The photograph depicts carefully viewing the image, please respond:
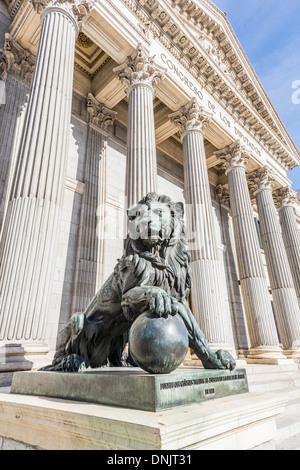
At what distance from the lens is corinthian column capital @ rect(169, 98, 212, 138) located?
37.9ft

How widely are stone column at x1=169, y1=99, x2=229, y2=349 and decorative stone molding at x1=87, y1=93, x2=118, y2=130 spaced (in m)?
2.68

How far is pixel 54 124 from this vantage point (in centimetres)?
654

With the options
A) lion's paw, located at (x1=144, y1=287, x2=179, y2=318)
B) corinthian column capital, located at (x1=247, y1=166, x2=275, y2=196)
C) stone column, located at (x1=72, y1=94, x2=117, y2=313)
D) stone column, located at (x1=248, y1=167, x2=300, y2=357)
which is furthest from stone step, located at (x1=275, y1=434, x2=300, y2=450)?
corinthian column capital, located at (x1=247, y1=166, x2=275, y2=196)

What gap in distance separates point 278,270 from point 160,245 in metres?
13.4

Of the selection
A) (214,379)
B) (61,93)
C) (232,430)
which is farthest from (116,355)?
(61,93)

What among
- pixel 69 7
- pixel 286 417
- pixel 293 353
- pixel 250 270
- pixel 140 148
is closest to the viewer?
pixel 286 417

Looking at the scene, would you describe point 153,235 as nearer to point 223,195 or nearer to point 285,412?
point 285,412

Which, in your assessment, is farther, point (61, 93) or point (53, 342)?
point (53, 342)

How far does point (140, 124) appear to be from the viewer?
8898 millimetres

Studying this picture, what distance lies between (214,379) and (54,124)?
250 inches

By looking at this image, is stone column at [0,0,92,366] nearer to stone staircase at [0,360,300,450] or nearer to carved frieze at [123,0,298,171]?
stone staircase at [0,360,300,450]

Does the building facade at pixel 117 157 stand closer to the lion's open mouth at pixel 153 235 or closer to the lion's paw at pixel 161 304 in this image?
the lion's open mouth at pixel 153 235

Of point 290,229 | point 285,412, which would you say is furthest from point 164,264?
point 290,229
